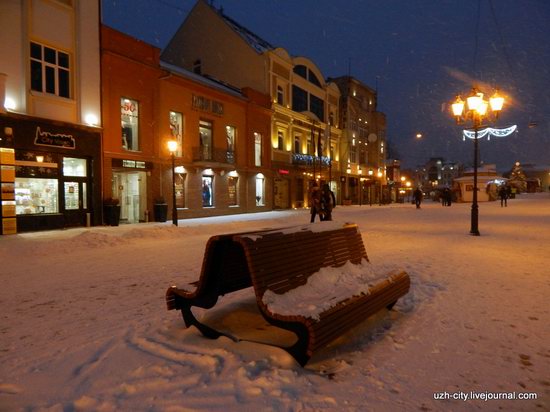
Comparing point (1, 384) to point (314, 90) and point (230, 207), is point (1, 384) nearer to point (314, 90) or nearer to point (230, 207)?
point (230, 207)

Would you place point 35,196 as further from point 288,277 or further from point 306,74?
point 306,74

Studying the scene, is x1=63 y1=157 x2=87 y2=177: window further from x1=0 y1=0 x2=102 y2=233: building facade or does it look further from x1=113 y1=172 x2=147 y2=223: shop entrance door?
x1=113 y1=172 x2=147 y2=223: shop entrance door

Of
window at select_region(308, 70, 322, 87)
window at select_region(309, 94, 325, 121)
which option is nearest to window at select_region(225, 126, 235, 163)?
window at select_region(309, 94, 325, 121)

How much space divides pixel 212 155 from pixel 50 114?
34.0ft

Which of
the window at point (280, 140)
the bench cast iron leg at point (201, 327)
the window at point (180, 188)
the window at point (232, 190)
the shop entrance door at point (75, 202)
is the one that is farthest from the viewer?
the window at point (280, 140)

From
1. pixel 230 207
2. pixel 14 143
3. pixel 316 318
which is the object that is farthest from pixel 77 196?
pixel 316 318

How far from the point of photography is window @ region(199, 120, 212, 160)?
23.9 metres

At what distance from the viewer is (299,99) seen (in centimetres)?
3634

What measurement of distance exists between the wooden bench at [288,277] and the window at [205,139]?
19909 millimetres

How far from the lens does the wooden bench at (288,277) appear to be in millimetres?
3303

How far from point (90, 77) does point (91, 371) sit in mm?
17056

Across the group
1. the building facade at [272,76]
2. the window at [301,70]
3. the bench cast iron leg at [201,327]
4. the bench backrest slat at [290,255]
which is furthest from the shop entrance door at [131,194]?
the window at [301,70]

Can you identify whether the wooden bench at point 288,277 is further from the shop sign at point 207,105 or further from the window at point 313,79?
the window at point 313,79
